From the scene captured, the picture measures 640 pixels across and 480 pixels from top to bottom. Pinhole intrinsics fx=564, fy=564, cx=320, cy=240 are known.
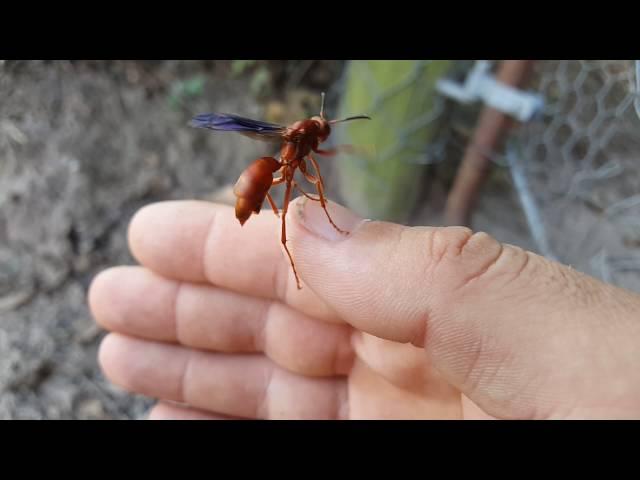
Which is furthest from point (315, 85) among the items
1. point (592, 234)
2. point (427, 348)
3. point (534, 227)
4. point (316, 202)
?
point (427, 348)

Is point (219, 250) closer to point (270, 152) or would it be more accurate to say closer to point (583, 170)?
point (270, 152)

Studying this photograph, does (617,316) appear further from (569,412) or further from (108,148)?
(108,148)

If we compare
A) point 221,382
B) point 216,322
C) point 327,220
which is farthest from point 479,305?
point 221,382

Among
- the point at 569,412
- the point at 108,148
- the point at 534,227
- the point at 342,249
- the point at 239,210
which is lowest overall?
the point at 569,412

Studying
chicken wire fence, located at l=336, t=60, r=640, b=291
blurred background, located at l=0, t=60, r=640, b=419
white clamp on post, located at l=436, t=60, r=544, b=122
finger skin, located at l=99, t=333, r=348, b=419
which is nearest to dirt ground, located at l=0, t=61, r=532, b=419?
blurred background, located at l=0, t=60, r=640, b=419

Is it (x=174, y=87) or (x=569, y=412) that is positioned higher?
(x=174, y=87)

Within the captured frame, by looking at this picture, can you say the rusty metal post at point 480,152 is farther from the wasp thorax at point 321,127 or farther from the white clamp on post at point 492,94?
the wasp thorax at point 321,127
